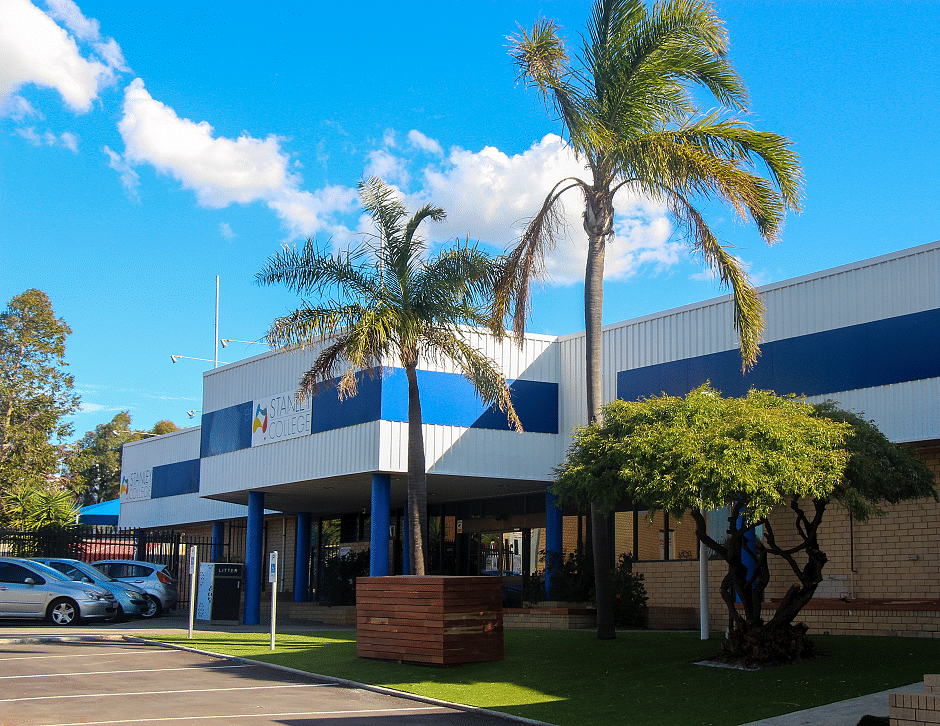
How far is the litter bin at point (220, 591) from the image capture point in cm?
2434

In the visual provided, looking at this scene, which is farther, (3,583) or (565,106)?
(3,583)

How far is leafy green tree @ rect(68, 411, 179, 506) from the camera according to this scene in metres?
68.4

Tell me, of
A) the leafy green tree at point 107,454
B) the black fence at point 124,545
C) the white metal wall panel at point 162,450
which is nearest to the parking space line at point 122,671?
the black fence at point 124,545

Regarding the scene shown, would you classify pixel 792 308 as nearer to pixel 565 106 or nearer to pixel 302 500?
pixel 565 106

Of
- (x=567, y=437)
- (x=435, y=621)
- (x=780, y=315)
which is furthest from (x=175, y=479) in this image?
(x=780, y=315)

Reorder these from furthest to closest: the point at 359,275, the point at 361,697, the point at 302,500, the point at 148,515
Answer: the point at 148,515 < the point at 302,500 < the point at 359,275 < the point at 361,697

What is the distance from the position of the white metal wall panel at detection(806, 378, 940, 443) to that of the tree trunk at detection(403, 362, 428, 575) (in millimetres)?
7792

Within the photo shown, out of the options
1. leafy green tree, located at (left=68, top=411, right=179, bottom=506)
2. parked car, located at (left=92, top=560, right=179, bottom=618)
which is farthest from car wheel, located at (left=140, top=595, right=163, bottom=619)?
leafy green tree, located at (left=68, top=411, right=179, bottom=506)

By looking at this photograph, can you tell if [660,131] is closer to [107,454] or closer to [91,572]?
[91,572]

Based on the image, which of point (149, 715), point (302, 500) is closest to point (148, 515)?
point (302, 500)

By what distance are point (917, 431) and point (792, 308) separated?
3.67 metres

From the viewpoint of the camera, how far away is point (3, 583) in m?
22.2

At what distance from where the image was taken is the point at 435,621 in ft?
49.4

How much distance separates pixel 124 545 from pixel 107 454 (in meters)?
38.2
